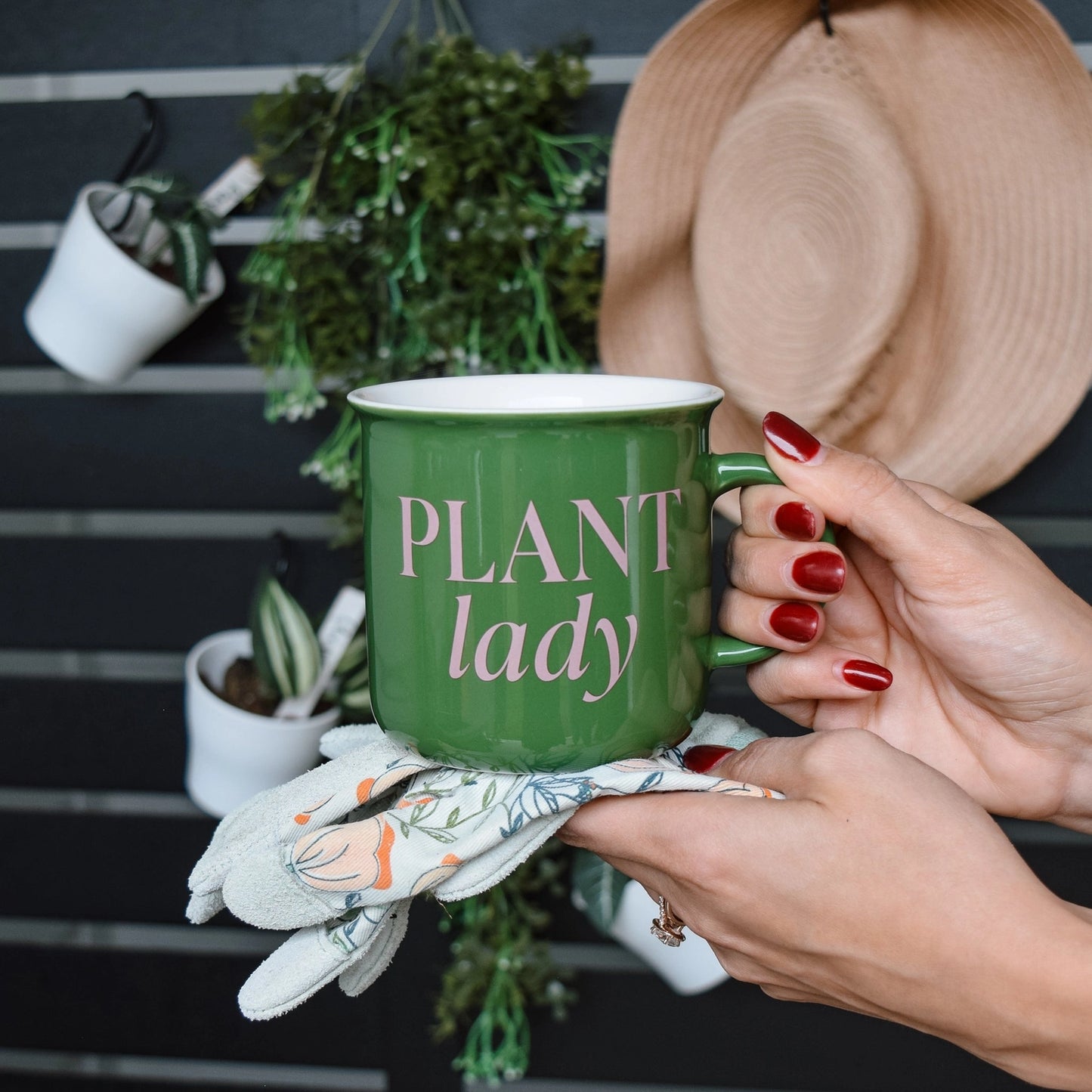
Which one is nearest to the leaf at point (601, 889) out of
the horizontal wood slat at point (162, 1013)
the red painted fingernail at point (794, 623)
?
the horizontal wood slat at point (162, 1013)

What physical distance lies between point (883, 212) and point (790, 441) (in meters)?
0.38

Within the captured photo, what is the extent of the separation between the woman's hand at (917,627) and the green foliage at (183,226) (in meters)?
0.70

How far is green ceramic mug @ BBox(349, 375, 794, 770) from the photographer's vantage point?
16.8 inches

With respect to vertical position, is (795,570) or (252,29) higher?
(252,29)

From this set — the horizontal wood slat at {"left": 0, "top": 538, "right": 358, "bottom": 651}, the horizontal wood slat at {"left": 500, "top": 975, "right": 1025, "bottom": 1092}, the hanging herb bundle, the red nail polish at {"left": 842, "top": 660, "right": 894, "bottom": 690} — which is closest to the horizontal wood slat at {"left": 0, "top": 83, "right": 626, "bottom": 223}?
the hanging herb bundle

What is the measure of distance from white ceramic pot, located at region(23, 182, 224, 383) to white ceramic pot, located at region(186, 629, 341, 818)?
0.33 meters

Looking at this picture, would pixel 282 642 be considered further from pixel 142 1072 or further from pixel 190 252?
pixel 142 1072

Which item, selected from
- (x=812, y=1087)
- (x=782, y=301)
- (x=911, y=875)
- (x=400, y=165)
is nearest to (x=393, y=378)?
(x=400, y=165)

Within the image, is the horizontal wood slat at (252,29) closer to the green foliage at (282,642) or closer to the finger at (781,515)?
the green foliage at (282,642)

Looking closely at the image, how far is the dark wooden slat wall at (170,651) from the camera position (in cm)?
113

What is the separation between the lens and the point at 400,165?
971 mm

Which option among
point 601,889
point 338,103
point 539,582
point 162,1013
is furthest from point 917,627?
point 162,1013

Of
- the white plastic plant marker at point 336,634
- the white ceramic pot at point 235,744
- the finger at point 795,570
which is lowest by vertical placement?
the white ceramic pot at point 235,744

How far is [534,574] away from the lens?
430mm
